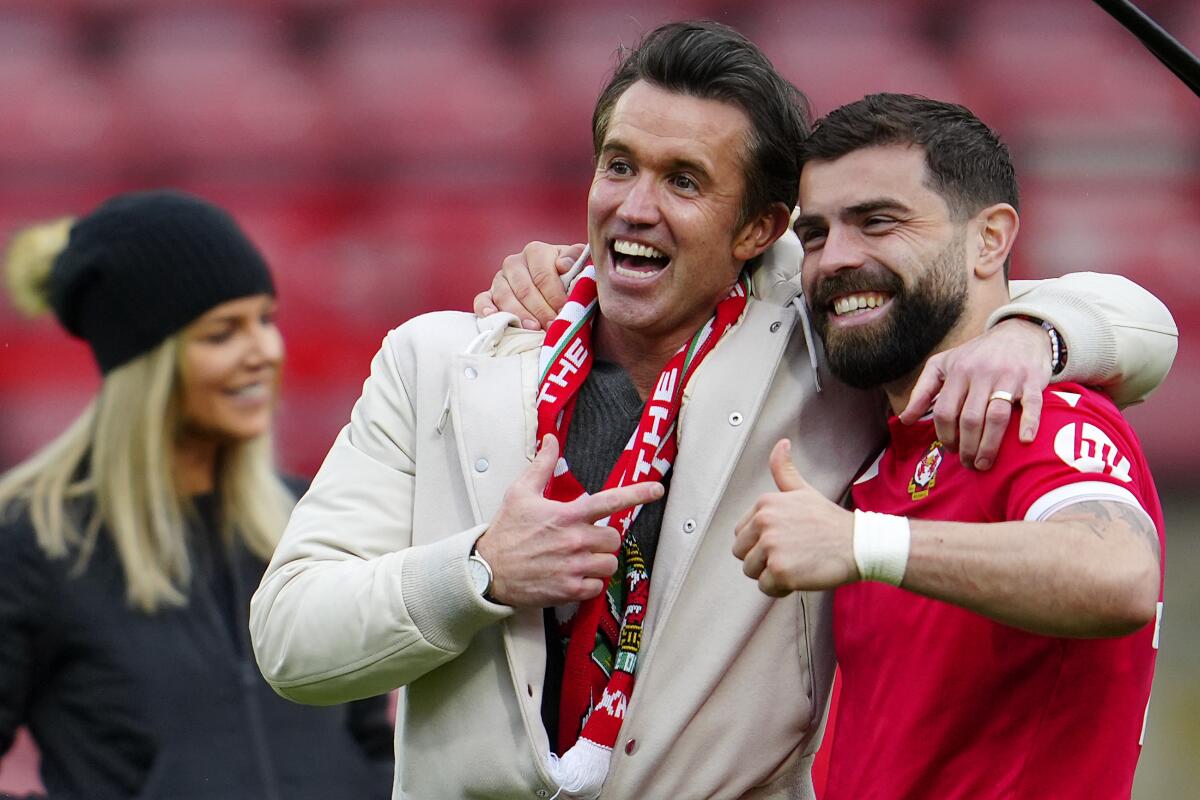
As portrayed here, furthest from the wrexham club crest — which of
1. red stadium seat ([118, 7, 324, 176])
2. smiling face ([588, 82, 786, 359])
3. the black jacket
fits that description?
red stadium seat ([118, 7, 324, 176])

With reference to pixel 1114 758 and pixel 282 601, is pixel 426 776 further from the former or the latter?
pixel 1114 758

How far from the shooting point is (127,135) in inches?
153

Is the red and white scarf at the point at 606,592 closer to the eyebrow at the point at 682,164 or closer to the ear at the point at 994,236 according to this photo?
the eyebrow at the point at 682,164

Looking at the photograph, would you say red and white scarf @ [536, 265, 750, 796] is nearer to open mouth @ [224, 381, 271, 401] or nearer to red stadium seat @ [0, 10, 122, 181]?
open mouth @ [224, 381, 271, 401]

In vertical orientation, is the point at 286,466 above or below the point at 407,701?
below

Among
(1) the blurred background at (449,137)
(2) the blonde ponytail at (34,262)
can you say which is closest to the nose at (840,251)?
(1) the blurred background at (449,137)

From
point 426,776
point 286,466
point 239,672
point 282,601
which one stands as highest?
point 282,601

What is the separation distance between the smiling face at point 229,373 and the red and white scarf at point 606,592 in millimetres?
1471

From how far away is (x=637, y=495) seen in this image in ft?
5.99

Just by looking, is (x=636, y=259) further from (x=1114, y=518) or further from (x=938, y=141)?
(x=1114, y=518)

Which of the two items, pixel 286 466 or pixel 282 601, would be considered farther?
pixel 286 466

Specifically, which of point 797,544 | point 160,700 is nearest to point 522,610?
point 797,544

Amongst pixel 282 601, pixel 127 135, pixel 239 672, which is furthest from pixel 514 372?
pixel 127 135

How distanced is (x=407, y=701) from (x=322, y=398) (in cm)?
184
